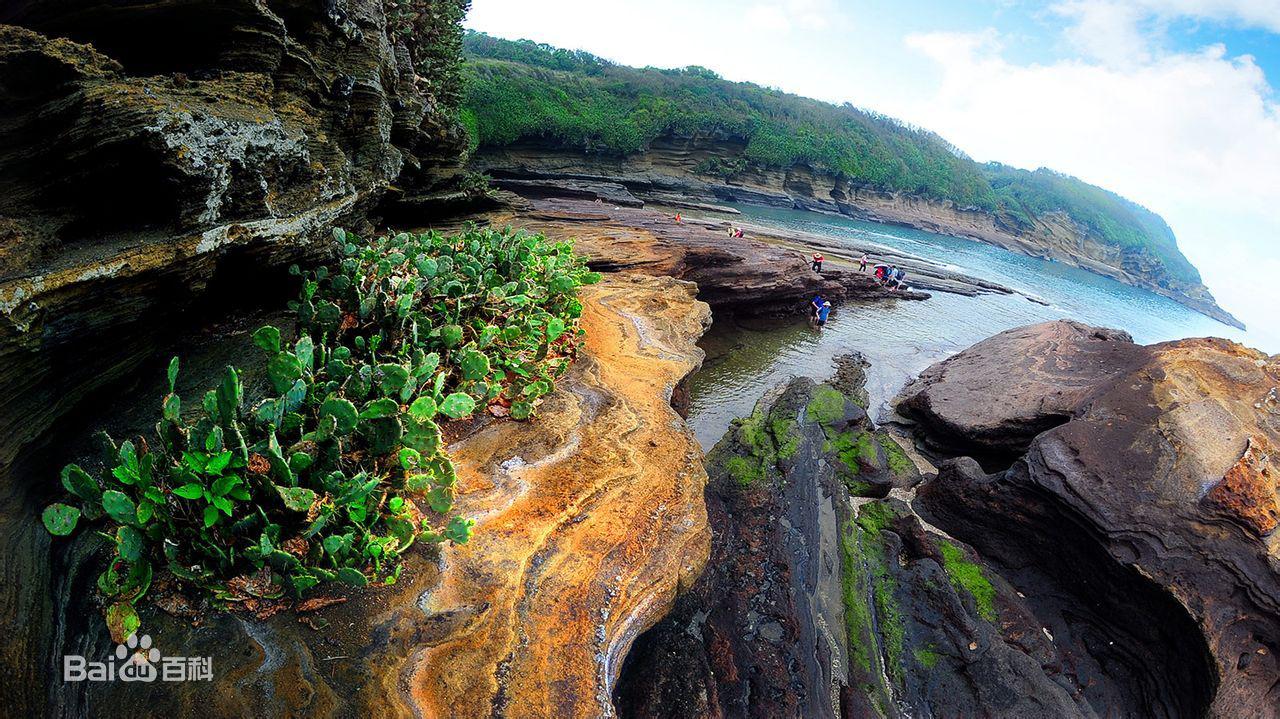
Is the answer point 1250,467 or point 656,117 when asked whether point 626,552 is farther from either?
point 656,117

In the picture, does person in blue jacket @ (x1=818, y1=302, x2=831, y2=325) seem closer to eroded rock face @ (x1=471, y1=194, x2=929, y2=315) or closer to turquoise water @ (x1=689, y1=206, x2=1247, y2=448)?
turquoise water @ (x1=689, y1=206, x2=1247, y2=448)

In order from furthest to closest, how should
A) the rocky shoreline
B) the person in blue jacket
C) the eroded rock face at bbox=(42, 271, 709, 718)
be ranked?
1. the person in blue jacket
2. the rocky shoreline
3. the eroded rock face at bbox=(42, 271, 709, 718)

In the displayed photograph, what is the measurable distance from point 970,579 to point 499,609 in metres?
7.29

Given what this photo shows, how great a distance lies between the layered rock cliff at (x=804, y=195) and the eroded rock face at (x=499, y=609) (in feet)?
136

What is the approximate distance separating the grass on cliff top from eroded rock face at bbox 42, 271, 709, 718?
14.8 ft

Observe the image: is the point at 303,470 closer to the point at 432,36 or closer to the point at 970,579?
the point at 970,579

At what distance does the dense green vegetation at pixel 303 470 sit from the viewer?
3604mm

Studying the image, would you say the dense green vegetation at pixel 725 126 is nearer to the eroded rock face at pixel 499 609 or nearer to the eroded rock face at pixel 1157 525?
the eroded rock face at pixel 499 609

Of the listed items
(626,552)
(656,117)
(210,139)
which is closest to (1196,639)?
(626,552)

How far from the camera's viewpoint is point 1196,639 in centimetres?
662

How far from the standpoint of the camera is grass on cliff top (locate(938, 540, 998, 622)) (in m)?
7.34

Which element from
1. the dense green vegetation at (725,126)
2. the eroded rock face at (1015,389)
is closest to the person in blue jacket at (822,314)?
the eroded rock face at (1015,389)

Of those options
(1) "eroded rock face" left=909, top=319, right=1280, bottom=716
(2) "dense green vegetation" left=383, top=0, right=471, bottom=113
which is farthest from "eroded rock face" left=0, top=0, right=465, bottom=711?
(1) "eroded rock face" left=909, top=319, right=1280, bottom=716

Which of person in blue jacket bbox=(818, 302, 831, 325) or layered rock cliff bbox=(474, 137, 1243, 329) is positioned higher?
layered rock cliff bbox=(474, 137, 1243, 329)
